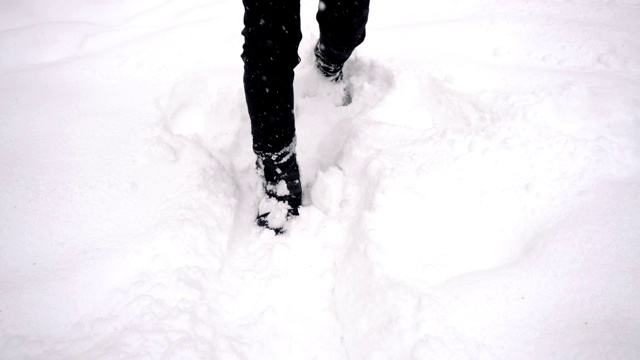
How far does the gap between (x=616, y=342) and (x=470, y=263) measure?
0.35 meters

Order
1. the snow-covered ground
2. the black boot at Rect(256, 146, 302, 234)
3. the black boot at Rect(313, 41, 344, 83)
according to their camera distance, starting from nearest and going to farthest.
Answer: the snow-covered ground, the black boot at Rect(256, 146, 302, 234), the black boot at Rect(313, 41, 344, 83)

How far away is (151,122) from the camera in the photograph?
1495mm

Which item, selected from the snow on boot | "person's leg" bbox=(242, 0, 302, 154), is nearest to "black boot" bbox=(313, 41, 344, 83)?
the snow on boot

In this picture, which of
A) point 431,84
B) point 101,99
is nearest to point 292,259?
point 431,84

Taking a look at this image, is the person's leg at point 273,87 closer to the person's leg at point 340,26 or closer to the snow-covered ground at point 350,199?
the snow-covered ground at point 350,199

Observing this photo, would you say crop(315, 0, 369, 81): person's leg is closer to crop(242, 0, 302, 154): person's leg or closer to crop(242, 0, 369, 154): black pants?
crop(242, 0, 369, 154): black pants

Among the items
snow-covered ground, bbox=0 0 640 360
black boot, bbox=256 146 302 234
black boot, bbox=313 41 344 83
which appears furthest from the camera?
black boot, bbox=313 41 344 83

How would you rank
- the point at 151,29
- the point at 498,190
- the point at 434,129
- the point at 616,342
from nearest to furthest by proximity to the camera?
the point at 616,342 → the point at 498,190 → the point at 434,129 → the point at 151,29

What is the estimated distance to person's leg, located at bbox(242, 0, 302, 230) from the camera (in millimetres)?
964

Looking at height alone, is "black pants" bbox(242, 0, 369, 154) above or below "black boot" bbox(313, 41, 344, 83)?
above

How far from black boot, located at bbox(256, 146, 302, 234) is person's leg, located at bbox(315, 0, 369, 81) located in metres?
0.50

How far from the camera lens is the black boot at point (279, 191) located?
4.11ft

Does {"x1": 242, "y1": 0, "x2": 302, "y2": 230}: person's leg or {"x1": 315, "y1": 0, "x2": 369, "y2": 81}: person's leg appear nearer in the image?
{"x1": 242, "y1": 0, "x2": 302, "y2": 230}: person's leg

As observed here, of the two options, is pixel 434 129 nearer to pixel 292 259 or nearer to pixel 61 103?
pixel 292 259
